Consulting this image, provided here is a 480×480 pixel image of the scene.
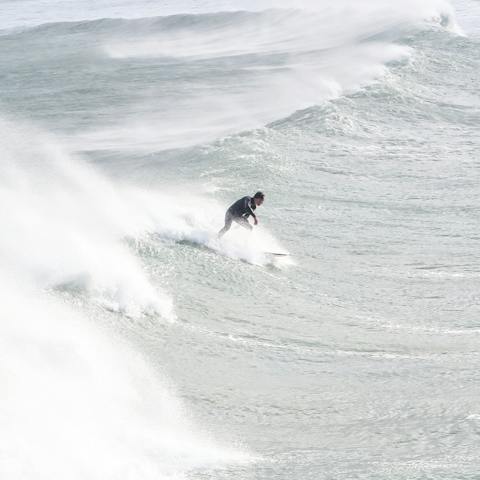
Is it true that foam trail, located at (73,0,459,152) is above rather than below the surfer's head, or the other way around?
below

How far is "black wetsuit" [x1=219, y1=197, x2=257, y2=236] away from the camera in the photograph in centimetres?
2028

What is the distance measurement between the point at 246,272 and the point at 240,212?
1.20 metres

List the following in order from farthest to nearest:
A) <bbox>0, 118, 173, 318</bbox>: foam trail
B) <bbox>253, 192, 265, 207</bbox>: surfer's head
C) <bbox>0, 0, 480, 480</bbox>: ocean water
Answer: <bbox>253, 192, 265, 207</bbox>: surfer's head
<bbox>0, 118, 173, 318</bbox>: foam trail
<bbox>0, 0, 480, 480</bbox>: ocean water

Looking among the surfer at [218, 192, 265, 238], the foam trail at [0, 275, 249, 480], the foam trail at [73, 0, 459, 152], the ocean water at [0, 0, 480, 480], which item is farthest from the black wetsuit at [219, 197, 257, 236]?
the foam trail at [73, 0, 459, 152]

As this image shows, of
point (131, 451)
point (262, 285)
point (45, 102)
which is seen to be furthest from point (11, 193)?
point (45, 102)

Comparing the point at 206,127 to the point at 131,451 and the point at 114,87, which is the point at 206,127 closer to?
the point at 114,87

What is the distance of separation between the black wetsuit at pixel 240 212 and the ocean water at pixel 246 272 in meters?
0.48

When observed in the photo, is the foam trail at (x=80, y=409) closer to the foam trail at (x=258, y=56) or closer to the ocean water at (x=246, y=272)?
the ocean water at (x=246, y=272)

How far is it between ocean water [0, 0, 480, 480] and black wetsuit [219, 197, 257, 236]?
1.56 feet

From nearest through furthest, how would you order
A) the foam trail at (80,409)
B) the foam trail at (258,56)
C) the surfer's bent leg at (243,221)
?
the foam trail at (80,409) < the surfer's bent leg at (243,221) < the foam trail at (258,56)

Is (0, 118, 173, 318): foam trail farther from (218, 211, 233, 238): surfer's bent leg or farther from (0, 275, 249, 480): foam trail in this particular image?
(218, 211, 233, 238): surfer's bent leg

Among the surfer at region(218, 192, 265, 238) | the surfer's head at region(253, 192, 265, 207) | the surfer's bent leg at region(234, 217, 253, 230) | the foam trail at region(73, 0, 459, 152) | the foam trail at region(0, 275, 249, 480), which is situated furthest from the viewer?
the foam trail at region(73, 0, 459, 152)

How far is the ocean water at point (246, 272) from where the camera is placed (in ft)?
41.0

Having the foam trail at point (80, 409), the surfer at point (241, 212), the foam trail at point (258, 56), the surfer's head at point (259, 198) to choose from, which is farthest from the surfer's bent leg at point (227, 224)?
the foam trail at point (258, 56)
